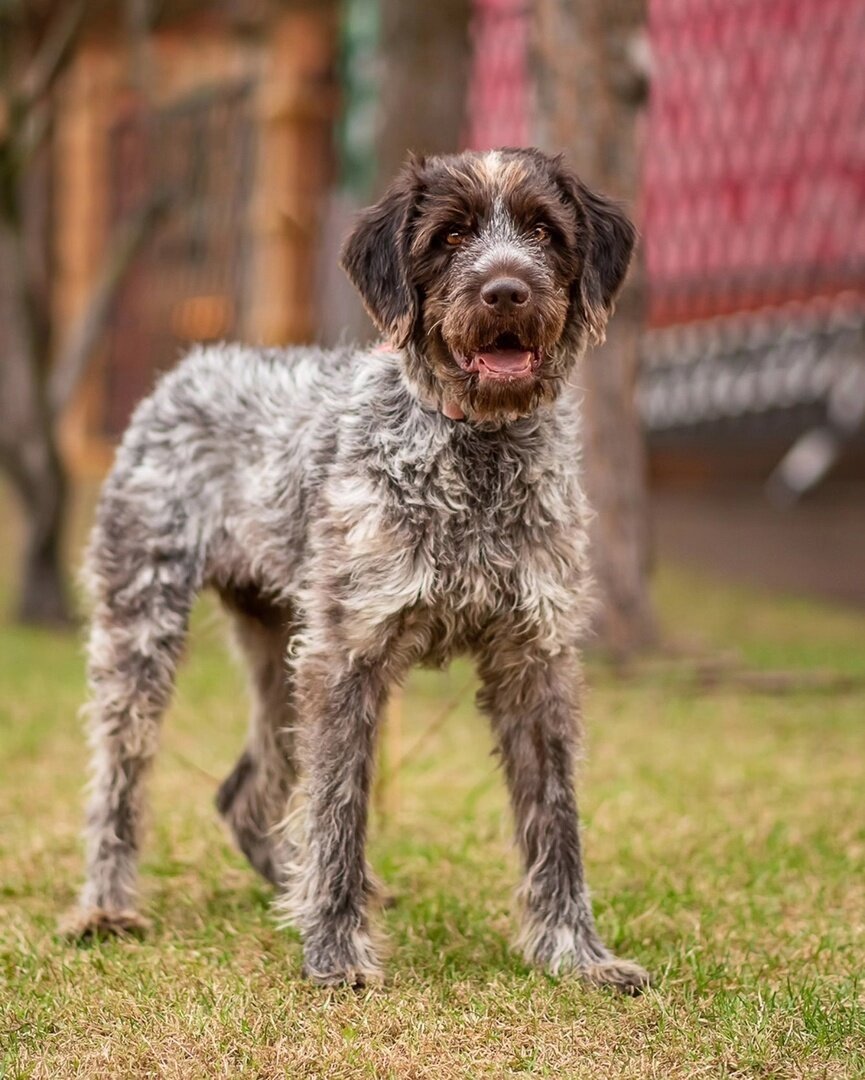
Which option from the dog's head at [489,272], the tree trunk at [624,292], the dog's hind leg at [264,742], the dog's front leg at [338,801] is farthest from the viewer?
the tree trunk at [624,292]

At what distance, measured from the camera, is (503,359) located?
13.5ft

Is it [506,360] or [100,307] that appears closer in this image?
[506,360]

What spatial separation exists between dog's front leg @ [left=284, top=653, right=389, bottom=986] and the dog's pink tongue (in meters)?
0.84

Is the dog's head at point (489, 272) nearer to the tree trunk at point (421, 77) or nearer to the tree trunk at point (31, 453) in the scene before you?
the tree trunk at point (31, 453)

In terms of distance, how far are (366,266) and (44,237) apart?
40.8 ft

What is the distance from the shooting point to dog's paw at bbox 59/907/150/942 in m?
4.67

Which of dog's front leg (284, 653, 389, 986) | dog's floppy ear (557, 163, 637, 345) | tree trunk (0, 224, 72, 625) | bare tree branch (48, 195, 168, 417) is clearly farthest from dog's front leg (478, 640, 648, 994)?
bare tree branch (48, 195, 168, 417)

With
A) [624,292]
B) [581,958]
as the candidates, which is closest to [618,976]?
[581,958]

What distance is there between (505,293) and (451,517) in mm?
613

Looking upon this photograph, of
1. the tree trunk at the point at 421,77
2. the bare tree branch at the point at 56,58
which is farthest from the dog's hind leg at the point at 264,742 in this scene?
the tree trunk at the point at 421,77

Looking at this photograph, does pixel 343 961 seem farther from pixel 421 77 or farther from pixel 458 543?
pixel 421 77

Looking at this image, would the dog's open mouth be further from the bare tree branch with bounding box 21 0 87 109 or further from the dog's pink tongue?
the bare tree branch with bounding box 21 0 87 109

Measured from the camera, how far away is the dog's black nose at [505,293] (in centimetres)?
397

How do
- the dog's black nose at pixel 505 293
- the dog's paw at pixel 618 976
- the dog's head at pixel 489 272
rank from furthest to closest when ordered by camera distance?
the dog's paw at pixel 618 976 → the dog's head at pixel 489 272 → the dog's black nose at pixel 505 293
